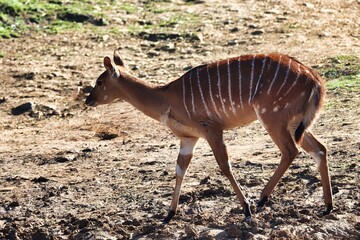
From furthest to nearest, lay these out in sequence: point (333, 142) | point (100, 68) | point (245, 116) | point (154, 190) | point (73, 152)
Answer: point (100, 68)
point (73, 152)
point (333, 142)
point (154, 190)
point (245, 116)

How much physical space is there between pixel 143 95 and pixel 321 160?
5.12 feet

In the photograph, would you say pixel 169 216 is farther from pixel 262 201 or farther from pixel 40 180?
pixel 40 180

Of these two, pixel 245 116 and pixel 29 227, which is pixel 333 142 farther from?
pixel 29 227

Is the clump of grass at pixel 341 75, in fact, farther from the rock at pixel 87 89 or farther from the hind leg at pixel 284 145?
the hind leg at pixel 284 145

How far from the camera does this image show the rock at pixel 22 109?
11.9 meters

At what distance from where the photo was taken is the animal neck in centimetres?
827

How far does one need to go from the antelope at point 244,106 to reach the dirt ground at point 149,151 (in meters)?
0.30

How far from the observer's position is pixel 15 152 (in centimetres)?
1041

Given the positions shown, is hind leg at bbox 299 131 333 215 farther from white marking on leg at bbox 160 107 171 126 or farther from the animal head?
the animal head

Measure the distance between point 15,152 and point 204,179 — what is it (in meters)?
2.38

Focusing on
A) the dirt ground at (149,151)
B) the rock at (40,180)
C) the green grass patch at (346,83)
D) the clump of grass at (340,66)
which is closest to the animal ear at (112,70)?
the dirt ground at (149,151)

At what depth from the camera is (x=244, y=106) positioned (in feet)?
25.7

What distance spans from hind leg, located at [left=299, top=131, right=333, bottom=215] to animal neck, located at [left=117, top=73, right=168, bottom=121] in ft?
3.78

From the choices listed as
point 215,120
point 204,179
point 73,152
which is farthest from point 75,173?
point 215,120
